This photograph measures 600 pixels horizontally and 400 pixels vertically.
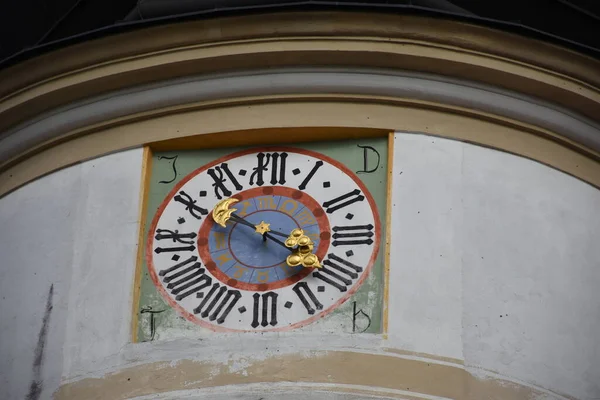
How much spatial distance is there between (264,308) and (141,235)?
0.95 meters

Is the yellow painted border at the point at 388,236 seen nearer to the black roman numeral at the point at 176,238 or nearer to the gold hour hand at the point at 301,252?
the gold hour hand at the point at 301,252

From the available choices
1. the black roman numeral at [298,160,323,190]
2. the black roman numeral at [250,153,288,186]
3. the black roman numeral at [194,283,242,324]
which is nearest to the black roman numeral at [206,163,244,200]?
the black roman numeral at [250,153,288,186]

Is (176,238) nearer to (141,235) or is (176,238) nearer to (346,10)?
(141,235)

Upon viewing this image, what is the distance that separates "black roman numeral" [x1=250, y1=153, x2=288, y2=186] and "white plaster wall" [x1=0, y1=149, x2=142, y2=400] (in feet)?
2.40

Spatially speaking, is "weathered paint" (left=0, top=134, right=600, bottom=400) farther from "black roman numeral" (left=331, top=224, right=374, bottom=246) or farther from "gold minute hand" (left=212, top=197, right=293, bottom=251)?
"gold minute hand" (left=212, top=197, right=293, bottom=251)

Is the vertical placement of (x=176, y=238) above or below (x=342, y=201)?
below

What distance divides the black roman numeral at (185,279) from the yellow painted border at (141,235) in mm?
146

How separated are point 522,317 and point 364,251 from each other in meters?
1.02

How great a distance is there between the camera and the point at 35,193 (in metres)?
13.7

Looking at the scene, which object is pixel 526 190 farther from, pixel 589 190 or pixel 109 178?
pixel 109 178

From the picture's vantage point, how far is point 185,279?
42.8 feet

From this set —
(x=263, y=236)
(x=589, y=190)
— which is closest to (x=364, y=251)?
(x=263, y=236)

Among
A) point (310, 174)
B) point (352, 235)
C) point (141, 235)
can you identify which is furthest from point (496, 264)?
point (141, 235)

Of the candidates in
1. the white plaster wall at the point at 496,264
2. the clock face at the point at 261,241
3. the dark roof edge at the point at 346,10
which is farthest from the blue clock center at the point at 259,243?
the dark roof edge at the point at 346,10
